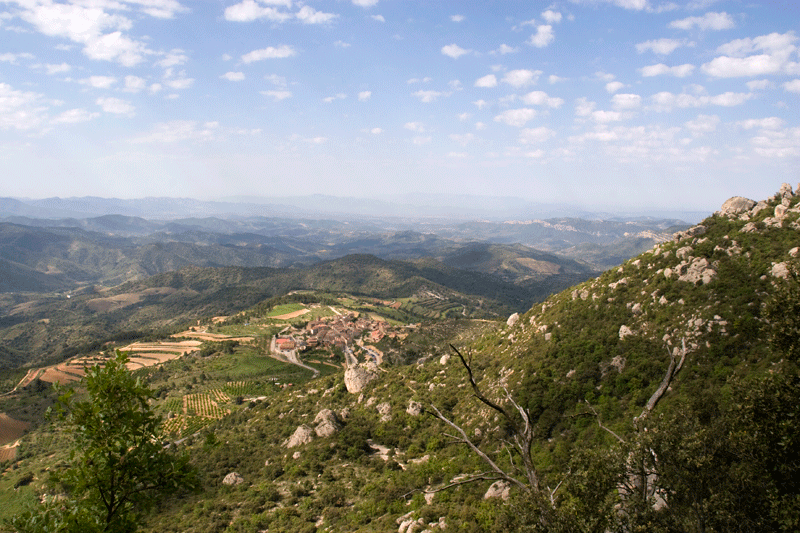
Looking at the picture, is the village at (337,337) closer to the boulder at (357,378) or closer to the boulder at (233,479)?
the boulder at (357,378)

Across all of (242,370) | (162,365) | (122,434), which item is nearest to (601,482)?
(122,434)

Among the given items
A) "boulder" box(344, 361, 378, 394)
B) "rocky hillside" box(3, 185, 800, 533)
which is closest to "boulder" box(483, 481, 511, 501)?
"rocky hillside" box(3, 185, 800, 533)

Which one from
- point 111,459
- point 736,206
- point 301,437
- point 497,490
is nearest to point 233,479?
point 301,437

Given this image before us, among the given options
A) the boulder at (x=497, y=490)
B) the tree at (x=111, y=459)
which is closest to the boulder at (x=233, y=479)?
the boulder at (x=497, y=490)

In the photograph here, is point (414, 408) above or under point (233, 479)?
above

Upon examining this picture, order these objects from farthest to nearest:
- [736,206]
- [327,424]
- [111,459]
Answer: [736,206]
[327,424]
[111,459]

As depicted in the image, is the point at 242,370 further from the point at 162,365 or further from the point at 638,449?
the point at 638,449

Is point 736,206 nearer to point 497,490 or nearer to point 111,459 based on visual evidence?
point 497,490
